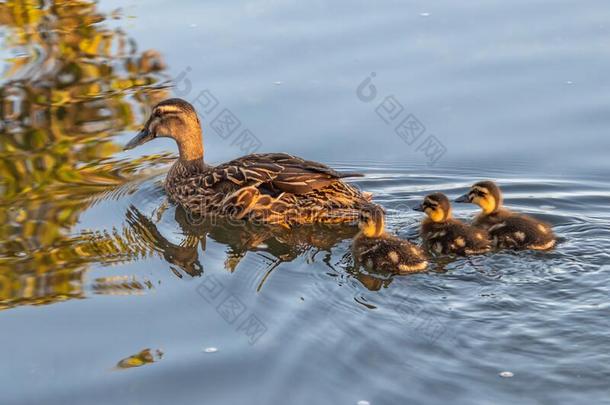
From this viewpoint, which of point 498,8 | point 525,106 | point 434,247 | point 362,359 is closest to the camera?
point 362,359

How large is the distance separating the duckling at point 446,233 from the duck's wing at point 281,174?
0.64 m

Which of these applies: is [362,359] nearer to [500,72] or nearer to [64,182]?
[64,182]

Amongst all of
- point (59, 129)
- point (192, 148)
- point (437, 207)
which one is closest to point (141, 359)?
point (437, 207)

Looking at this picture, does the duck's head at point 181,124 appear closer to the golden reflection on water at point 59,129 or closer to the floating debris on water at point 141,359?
the golden reflection on water at point 59,129

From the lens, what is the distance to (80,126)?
9078 mm

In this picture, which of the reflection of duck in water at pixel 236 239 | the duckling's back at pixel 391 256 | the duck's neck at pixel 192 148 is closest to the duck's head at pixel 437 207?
the duckling's back at pixel 391 256

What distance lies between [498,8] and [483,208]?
3.96 m

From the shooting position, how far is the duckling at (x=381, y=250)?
650 cm

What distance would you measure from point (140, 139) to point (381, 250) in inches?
104

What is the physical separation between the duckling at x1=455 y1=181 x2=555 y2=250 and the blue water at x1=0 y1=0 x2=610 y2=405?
0.11m

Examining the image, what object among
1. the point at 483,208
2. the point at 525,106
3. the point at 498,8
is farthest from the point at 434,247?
the point at 498,8

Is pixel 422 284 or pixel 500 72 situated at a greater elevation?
pixel 500 72
